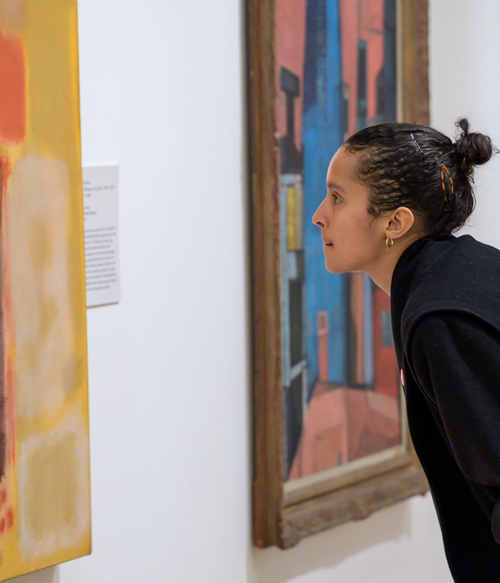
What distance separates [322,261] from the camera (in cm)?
166

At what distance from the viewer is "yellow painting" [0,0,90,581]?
1062 millimetres

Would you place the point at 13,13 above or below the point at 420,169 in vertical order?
above

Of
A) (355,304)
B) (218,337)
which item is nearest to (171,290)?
(218,337)

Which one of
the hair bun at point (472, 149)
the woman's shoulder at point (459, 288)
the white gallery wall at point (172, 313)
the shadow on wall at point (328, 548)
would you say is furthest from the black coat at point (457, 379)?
the shadow on wall at point (328, 548)

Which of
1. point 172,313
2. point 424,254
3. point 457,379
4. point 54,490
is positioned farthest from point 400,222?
point 54,490

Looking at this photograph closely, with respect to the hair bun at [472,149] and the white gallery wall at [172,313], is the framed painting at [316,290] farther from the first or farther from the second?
the hair bun at [472,149]

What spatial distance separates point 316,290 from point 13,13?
864mm

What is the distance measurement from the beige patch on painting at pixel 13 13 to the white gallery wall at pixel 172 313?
0.67ft

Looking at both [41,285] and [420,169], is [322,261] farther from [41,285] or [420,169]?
[41,285]

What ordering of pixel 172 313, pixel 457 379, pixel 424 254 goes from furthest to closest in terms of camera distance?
pixel 172 313, pixel 424 254, pixel 457 379

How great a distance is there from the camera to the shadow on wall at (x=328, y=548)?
1622mm

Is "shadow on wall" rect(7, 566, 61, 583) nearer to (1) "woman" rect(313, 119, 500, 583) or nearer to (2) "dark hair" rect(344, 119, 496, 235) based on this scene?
(1) "woman" rect(313, 119, 500, 583)

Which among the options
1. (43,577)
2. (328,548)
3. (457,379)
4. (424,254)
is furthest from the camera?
(328,548)

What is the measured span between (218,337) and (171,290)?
0.52 feet
